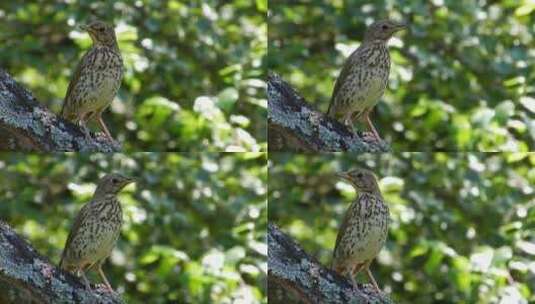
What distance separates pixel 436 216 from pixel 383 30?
0.85 m

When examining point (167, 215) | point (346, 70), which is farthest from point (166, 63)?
point (346, 70)

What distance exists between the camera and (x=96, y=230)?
3488 millimetres

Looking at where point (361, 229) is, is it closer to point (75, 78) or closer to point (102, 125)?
point (102, 125)

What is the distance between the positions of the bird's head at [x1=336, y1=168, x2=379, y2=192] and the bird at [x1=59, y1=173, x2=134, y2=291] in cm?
57

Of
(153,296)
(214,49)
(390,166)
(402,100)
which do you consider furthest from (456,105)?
(153,296)

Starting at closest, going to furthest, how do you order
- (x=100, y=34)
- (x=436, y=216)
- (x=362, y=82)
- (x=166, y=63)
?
(x=362, y=82)
(x=100, y=34)
(x=166, y=63)
(x=436, y=216)

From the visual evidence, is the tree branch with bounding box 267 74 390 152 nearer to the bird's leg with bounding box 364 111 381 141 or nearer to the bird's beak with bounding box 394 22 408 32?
the bird's leg with bounding box 364 111 381 141

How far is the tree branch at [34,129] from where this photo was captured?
353 centimetres

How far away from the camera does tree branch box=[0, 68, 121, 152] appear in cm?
353

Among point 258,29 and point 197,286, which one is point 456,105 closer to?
point 258,29

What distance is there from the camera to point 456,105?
163 inches

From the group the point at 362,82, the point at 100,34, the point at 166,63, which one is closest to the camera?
the point at 362,82

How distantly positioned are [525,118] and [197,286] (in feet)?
3.53

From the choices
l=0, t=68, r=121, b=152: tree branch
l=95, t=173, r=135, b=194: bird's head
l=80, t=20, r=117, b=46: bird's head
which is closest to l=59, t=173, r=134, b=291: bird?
l=95, t=173, r=135, b=194: bird's head
